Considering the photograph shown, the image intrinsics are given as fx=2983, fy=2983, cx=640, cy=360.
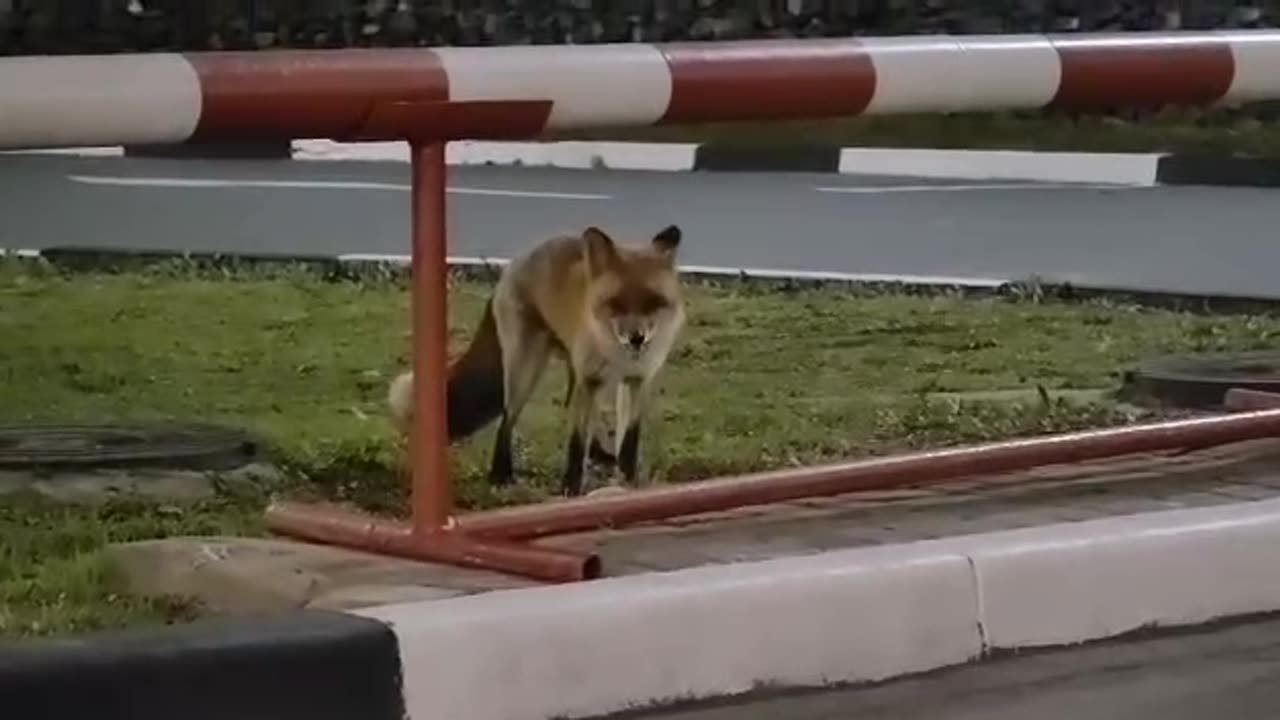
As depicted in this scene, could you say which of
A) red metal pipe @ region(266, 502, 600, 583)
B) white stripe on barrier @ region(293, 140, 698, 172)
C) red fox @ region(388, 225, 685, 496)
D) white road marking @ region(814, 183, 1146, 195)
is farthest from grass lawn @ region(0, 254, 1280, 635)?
white stripe on barrier @ region(293, 140, 698, 172)

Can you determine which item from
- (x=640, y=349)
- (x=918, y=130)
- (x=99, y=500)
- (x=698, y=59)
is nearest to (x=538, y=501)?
(x=640, y=349)

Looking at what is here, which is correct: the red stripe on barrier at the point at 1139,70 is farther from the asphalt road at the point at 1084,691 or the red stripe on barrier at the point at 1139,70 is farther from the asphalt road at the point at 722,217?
the asphalt road at the point at 722,217

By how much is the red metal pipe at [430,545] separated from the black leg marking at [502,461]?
0.89 m

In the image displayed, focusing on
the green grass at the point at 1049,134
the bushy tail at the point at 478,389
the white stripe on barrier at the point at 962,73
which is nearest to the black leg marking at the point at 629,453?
the bushy tail at the point at 478,389

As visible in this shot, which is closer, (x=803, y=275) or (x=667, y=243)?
(x=667, y=243)

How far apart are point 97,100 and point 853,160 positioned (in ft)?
46.2

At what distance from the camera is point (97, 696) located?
4008mm

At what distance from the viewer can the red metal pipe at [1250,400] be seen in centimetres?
639

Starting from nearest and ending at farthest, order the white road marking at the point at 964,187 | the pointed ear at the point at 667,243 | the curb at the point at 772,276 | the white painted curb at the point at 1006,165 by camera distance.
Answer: the pointed ear at the point at 667,243 < the curb at the point at 772,276 < the white road marking at the point at 964,187 < the white painted curb at the point at 1006,165

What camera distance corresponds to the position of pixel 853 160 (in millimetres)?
18172

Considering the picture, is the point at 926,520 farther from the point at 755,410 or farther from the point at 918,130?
the point at 918,130

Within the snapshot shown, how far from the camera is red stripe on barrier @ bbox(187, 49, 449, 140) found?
4418 mm

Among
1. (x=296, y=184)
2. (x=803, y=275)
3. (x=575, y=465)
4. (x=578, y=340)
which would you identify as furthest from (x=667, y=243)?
(x=296, y=184)

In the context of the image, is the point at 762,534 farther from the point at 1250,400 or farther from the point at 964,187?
the point at 964,187
